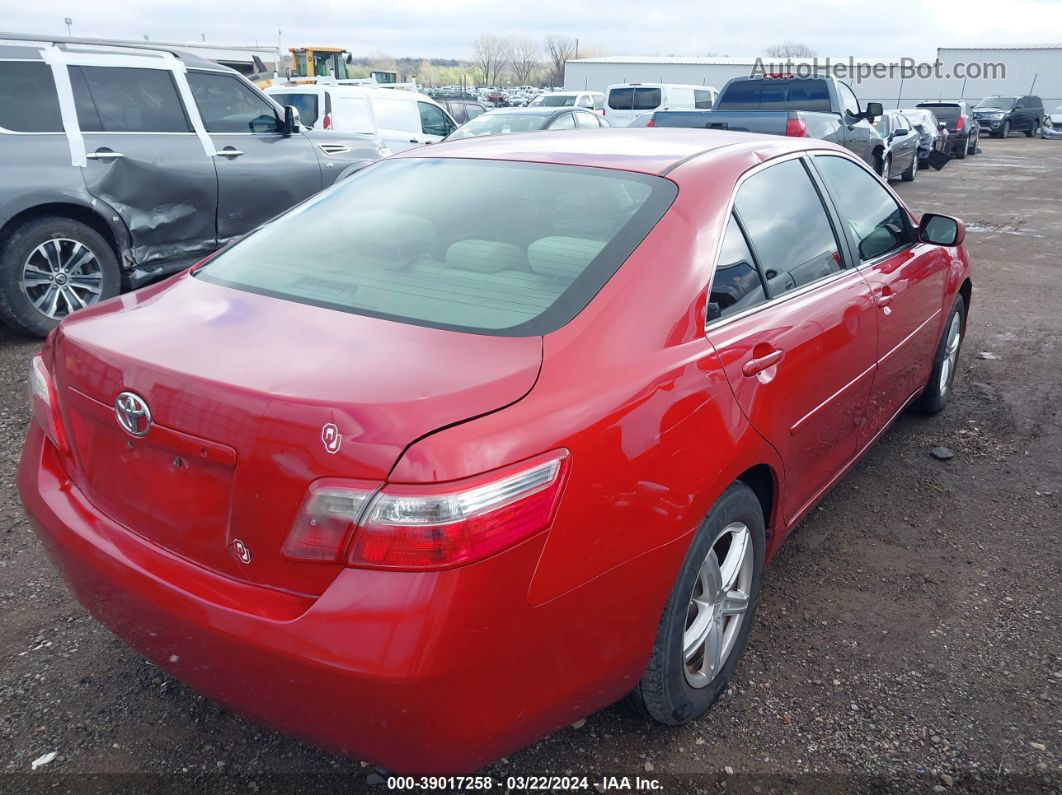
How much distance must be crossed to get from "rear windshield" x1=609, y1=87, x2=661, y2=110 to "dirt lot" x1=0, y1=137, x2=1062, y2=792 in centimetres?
1862

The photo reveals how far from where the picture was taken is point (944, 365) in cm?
471

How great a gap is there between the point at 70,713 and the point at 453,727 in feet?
4.60

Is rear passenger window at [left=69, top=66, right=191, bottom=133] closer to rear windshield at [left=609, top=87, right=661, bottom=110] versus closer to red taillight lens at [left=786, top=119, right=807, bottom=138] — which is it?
red taillight lens at [left=786, top=119, right=807, bottom=138]

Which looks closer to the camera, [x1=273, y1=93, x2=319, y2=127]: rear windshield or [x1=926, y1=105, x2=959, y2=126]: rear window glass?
[x1=273, y1=93, x2=319, y2=127]: rear windshield

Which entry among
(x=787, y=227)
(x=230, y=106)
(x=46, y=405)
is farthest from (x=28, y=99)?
(x=787, y=227)

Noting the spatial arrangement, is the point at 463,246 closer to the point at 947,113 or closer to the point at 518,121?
the point at 518,121

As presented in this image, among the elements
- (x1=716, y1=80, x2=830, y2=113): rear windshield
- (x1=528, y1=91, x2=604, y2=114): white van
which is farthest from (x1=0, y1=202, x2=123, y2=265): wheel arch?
(x1=528, y1=91, x2=604, y2=114): white van

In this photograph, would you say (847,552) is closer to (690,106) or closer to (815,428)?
(815,428)

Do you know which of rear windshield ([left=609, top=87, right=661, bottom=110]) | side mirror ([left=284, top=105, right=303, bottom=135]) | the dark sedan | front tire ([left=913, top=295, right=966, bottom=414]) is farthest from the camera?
rear windshield ([left=609, top=87, right=661, bottom=110])

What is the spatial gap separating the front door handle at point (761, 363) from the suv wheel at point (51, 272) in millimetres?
5017

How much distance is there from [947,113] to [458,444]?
2806cm

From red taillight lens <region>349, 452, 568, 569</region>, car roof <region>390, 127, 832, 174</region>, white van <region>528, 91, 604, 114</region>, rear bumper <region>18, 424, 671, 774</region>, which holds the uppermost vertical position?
car roof <region>390, 127, 832, 174</region>

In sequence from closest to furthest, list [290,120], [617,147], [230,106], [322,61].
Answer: [617,147] < [230,106] < [290,120] < [322,61]

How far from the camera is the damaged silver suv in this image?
5.62 meters
